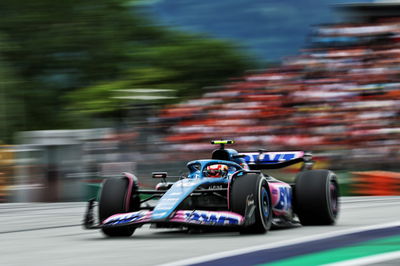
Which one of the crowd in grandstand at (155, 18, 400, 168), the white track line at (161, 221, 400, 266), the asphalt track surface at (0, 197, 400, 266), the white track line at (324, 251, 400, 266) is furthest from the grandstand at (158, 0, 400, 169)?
the white track line at (324, 251, 400, 266)

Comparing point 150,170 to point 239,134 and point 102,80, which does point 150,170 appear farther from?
point 102,80

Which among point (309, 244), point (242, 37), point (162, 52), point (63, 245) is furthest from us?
point (242, 37)

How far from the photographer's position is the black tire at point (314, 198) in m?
9.57

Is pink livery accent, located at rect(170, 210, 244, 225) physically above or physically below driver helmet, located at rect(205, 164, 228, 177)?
below

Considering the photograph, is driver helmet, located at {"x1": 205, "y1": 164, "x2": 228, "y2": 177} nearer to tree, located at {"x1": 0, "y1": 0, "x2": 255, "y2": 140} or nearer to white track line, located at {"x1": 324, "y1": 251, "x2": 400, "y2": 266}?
white track line, located at {"x1": 324, "y1": 251, "x2": 400, "y2": 266}

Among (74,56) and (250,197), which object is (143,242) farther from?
(74,56)

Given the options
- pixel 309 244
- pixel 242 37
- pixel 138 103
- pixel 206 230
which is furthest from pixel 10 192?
pixel 242 37

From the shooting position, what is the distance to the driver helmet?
9023mm

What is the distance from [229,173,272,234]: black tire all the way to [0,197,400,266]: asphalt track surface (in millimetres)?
145

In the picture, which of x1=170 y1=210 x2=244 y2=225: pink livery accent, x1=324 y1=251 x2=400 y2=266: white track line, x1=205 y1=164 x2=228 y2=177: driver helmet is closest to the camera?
x1=324 y1=251 x2=400 y2=266: white track line

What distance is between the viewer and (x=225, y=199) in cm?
887

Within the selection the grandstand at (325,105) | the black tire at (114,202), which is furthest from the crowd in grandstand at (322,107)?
the black tire at (114,202)

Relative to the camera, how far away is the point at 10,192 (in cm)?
1966

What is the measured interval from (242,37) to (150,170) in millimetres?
37423
